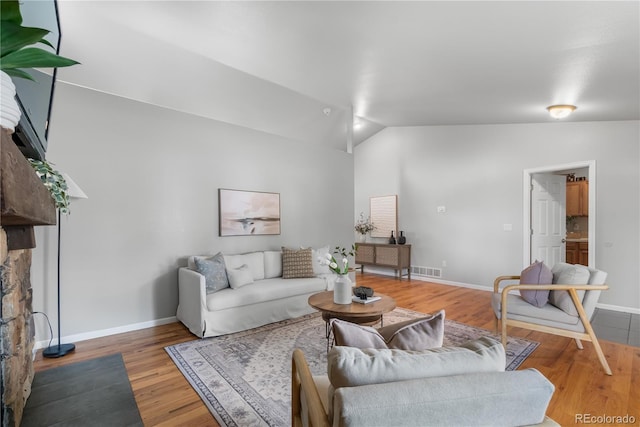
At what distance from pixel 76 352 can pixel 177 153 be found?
2.25m

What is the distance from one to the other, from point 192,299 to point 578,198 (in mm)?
6973

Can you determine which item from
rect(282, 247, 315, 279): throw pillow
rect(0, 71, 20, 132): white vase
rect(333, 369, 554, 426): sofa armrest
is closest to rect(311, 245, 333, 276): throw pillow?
rect(282, 247, 315, 279): throw pillow

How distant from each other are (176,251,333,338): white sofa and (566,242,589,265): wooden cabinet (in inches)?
192

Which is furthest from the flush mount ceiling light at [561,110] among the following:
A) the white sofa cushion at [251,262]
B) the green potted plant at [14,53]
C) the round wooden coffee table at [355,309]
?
the green potted plant at [14,53]

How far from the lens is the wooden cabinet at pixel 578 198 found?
19.6 ft

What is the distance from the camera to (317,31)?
104 inches

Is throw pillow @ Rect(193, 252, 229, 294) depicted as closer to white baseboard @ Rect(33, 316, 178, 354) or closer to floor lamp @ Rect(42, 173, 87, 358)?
white baseboard @ Rect(33, 316, 178, 354)

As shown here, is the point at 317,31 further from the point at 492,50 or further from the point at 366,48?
the point at 492,50

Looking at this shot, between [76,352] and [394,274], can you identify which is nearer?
[76,352]

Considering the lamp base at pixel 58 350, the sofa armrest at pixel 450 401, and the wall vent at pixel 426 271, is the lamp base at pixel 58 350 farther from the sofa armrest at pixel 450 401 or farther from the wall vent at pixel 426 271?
the wall vent at pixel 426 271

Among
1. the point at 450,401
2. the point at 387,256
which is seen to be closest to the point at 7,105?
the point at 450,401

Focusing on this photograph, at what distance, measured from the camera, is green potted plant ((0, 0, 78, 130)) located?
0.69 metres

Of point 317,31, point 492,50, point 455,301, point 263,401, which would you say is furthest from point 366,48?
point 455,301

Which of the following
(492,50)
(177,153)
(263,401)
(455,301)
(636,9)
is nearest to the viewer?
(636,9)
